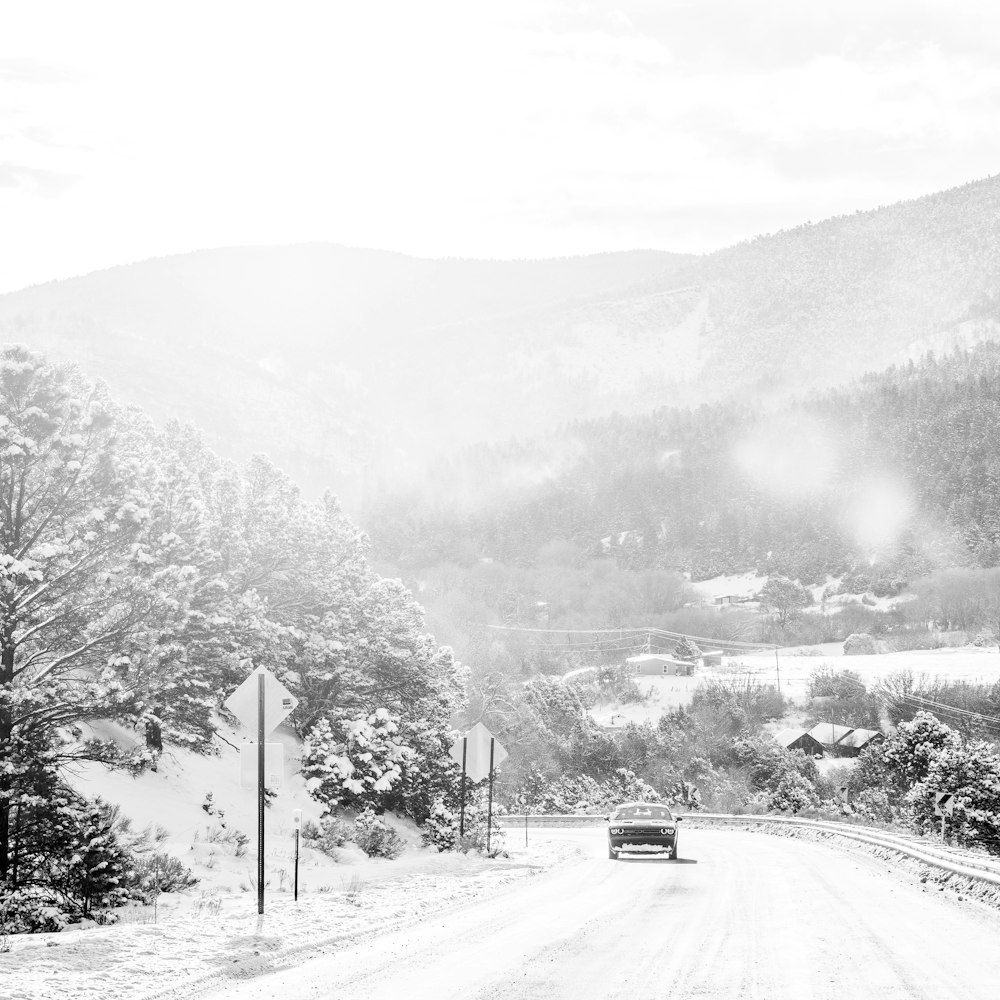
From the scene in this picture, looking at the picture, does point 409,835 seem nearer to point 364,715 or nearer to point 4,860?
point 364,715

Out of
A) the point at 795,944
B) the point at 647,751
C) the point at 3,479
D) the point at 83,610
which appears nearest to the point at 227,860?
the point at 83,610

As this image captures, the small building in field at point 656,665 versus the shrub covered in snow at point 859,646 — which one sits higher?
the shrub covered in snow at point 859,646

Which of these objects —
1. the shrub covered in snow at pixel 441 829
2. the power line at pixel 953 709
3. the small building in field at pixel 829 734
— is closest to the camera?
the shrub covered in snow at pixel 441 829

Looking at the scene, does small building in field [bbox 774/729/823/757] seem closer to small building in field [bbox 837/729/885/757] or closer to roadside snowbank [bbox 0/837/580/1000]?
small building in field [bbox 837/729/885/757]

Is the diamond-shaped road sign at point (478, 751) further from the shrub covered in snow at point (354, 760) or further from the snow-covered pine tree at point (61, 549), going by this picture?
the snow-covered pine tree at point (61, 549)

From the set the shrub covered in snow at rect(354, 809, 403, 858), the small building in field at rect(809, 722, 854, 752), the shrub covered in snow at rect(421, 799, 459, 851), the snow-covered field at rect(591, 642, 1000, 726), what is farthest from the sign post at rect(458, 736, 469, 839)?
the snow-covered field at rect(591, 642, 1000, 726)

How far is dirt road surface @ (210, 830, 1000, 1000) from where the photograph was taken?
11148 mm

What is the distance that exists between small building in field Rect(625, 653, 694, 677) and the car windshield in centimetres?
13248

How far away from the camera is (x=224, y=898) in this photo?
18781mm

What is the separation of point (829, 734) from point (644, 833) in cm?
9640

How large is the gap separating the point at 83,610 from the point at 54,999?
10605 mm

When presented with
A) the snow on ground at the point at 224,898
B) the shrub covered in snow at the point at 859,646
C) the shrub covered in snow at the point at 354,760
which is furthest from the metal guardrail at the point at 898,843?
the shrub covered in snow at the point at 859,646

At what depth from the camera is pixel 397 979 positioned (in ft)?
38.6

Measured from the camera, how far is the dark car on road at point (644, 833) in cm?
2952
